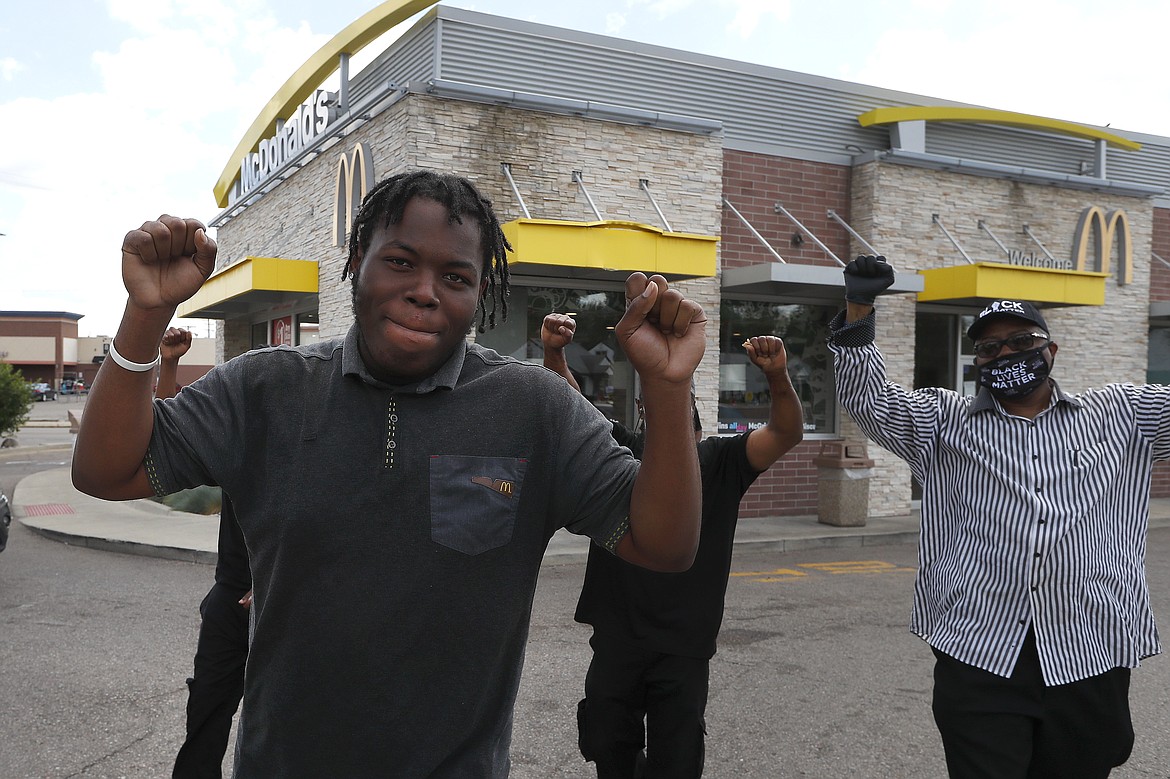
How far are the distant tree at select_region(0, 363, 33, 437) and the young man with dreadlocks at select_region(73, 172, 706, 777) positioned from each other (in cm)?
2309

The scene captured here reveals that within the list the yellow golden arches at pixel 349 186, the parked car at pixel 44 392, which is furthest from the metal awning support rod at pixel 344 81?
the parked car at pixel 44 392

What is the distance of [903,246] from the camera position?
1338 cm

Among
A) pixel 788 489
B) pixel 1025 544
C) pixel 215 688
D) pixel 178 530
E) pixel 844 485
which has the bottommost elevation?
pixel 178 530

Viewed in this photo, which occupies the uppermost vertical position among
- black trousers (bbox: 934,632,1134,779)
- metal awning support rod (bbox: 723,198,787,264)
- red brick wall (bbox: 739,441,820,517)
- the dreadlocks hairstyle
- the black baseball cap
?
metal awning support rod (bbox: 723,198,787,264)

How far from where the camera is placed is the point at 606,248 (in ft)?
34.1

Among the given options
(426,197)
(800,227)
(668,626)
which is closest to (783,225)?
(800,227)

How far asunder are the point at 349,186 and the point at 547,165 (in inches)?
106

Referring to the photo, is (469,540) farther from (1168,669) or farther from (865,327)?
(1168,669)

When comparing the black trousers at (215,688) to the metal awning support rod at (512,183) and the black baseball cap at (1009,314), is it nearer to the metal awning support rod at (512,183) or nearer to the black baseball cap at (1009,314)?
the black baseball cap at (1009,314)

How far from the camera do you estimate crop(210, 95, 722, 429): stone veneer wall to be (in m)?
11.0

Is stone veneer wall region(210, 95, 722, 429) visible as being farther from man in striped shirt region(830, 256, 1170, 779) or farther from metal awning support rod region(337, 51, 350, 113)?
man in striped shirt region(830, 256, 1170, 779)

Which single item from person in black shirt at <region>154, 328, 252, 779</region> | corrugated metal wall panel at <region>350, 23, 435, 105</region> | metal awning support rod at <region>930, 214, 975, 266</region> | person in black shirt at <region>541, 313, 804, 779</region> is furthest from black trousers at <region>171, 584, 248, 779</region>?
metal awning support rod at <region>930, 214, 975, 266</region>

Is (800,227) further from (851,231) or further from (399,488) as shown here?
(399,488)

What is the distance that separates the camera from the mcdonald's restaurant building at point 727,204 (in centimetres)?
1134
